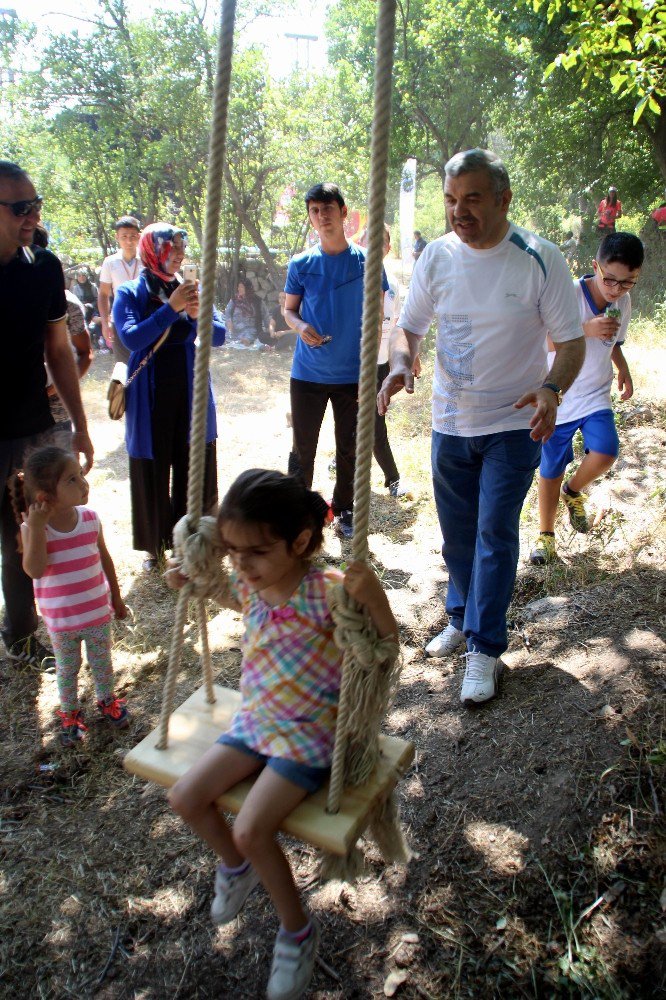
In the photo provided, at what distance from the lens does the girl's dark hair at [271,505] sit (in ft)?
5.37

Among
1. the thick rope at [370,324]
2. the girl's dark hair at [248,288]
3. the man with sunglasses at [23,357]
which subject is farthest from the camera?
the girl's dark hair at [248,288]

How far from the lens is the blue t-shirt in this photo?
13.3ft

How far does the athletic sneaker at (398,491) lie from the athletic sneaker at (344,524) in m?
0.62

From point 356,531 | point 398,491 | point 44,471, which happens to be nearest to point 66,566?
point 44,471

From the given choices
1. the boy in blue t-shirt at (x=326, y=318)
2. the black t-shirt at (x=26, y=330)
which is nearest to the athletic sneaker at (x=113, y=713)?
the black t-shirt at (x=26, y=330)

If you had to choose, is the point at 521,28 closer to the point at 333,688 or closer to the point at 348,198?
the point at 348,198

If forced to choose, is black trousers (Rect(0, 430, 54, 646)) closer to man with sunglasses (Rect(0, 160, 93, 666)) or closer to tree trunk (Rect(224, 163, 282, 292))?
man with sunglasses (Rect(0, 160, 93, 666))

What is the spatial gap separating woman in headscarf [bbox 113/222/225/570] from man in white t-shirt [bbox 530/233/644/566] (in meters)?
1.80

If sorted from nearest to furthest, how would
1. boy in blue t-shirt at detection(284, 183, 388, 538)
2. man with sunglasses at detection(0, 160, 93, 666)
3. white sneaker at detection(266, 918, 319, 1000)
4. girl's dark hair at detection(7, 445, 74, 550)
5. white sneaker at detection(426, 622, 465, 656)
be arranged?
1. white sneaker at detection(266, 918, 319, 1000)
2. girl's dark hair at detection(7, 445, 74, 550)
3. man with sunglasses at detection(0, 160, 93, 666)
4. white sneaker at detection(426, 622, 465, 656)
5. boy in blue t-shirt at detection(284, 183, 388, 538)

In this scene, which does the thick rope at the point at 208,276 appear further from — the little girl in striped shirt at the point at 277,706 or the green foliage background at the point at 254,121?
the green foliage background at the point at 254,121

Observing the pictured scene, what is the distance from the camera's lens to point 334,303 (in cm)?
405

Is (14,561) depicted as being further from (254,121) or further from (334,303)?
(254,121)

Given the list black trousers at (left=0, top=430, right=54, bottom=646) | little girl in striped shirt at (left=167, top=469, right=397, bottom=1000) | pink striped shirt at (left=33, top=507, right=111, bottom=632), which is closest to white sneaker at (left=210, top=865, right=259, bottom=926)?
little girl in striped shirt at (left=167, top=469, right=397, bottom=1000)

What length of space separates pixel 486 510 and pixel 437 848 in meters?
1.11
